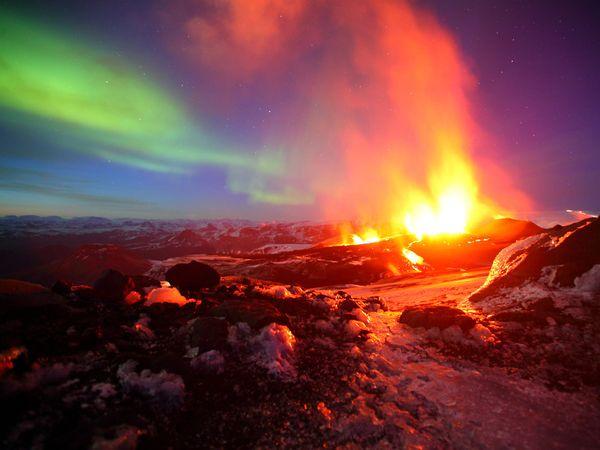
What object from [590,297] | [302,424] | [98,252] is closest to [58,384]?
[302,424]

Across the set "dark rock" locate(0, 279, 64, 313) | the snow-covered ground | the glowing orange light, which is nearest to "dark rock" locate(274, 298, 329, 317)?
the snow-covered ground

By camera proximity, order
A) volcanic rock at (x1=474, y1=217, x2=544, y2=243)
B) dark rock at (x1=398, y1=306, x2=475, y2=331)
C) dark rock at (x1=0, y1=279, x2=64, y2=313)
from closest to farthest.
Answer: dark rock at (x1=0, y1=279, x2=64, y2=313) → dark rock at (x1=398, y1=306, x2=475, y2=331) → volcanic rock at (x1=474, y1=217, x2=544, y2=243)

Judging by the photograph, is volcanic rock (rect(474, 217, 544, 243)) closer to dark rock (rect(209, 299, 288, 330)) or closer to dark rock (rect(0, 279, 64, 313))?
dark rock (rect(209, 299, 288, 330))

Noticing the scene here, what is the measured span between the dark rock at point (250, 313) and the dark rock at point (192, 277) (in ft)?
17.6

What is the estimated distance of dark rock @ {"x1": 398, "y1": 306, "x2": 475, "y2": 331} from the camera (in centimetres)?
1212

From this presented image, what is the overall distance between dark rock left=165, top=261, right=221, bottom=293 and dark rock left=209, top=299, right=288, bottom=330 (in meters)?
5.37

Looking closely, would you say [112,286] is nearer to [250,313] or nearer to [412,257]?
[250,313]

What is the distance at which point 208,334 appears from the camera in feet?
31.3

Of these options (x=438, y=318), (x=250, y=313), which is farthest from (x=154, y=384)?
(x=438, y=318)

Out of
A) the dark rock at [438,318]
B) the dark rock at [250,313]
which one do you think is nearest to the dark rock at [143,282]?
the dark rock at [250,313]

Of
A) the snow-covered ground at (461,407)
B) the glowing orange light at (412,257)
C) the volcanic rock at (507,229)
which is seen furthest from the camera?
the volcanic rock at (507,229)

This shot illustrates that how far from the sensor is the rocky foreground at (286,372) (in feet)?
21.2

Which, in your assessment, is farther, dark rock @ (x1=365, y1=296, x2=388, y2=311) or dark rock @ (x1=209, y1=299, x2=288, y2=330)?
dark rock @ (x1=365, y1=296, x2=388, y2=311)

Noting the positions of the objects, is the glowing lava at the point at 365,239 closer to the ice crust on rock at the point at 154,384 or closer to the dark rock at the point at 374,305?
the dark rock at the point at 374,305
